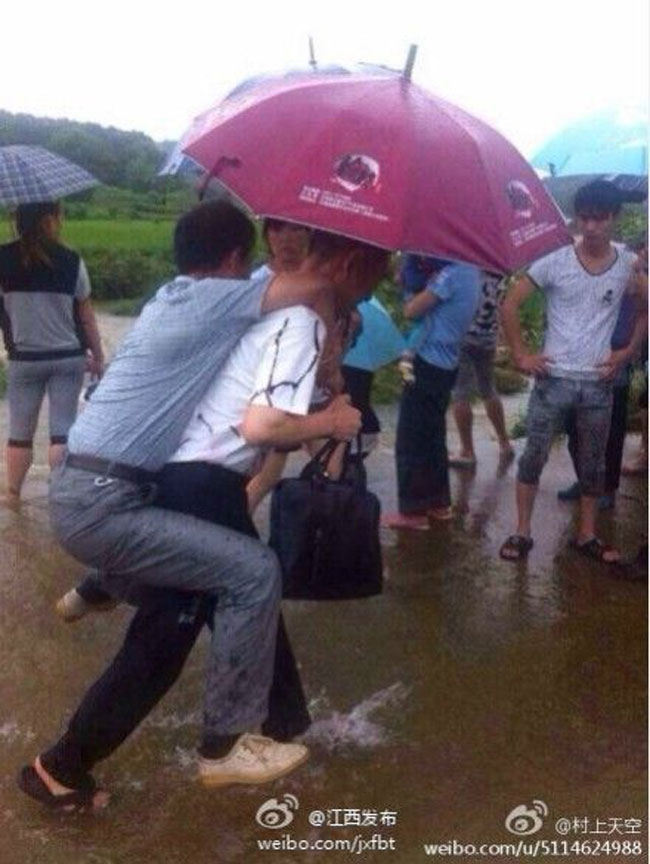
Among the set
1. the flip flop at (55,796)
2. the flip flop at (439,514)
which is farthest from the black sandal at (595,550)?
the flip flop at (55,796)

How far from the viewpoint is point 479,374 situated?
6.43 meters

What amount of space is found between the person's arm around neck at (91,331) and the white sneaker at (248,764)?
109 inches

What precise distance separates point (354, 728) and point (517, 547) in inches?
65.7

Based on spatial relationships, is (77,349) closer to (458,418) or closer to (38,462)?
(38,462)

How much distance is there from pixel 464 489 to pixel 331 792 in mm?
3114

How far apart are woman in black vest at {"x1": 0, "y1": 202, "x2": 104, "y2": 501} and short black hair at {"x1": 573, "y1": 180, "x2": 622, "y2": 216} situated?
2.25 m

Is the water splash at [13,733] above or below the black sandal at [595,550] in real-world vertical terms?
above

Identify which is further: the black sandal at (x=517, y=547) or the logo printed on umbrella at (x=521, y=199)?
the black sandal at (x=517, y=547)

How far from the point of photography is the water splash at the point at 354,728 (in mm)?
3357

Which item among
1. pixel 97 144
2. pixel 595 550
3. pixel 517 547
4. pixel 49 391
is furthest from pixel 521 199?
pixel 97 144

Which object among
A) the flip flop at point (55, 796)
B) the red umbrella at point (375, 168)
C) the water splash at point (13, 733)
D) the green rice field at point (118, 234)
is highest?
the red umbrella at point (375, 168)

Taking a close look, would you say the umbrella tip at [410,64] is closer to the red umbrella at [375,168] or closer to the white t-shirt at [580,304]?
the red umbrella at [375,168]

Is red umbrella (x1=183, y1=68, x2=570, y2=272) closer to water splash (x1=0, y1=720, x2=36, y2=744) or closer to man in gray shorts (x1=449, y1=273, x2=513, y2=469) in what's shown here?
water splash (x1=0, y1=720, x2=36, y2=744)

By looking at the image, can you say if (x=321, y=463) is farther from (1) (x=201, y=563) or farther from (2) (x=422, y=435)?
(2) (x=422, y=435)
